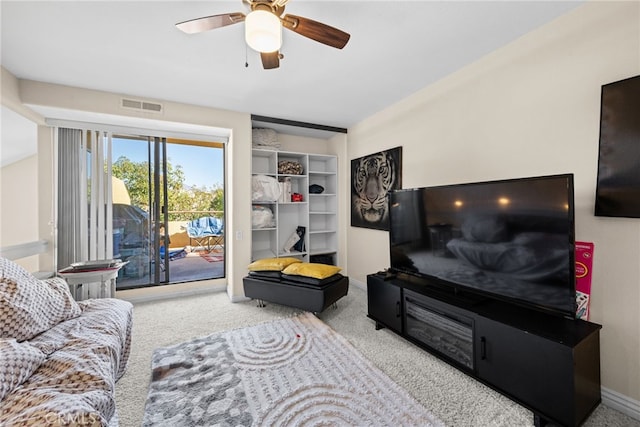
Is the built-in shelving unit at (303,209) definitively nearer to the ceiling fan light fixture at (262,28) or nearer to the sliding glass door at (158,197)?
the sliding glass door at (158,197)

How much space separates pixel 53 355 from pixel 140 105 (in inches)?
105

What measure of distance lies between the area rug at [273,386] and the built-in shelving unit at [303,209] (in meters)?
1.74

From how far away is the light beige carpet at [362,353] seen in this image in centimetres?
151

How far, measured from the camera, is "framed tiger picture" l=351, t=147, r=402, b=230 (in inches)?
126

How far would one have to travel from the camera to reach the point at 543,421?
55.9 inches

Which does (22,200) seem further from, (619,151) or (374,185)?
(619,151)

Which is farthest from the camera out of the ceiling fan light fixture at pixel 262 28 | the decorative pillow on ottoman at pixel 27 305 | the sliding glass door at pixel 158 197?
the sliding glass door at pixel 158 197

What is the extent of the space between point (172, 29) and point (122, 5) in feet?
0.96

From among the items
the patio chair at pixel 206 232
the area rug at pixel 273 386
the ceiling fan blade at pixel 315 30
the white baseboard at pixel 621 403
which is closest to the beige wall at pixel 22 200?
the patio chair at pixel 206 232

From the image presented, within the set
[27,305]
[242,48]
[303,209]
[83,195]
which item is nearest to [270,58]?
[242,48]

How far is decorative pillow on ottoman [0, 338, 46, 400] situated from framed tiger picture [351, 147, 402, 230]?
2937 millimetres

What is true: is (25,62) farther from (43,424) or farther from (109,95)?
(43,424)

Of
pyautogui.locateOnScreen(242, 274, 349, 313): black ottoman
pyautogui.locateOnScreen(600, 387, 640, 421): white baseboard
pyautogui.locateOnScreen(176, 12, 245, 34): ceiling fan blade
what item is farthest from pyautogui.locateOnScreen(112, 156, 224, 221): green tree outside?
pyautogui.locateOnScreen(600, 387, 640, 421): white baseboard

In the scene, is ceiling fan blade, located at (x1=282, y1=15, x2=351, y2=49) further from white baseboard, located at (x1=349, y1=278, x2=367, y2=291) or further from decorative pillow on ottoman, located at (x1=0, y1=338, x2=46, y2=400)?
white baseboard, located at (x1=349, y1=278, x2=367, y2=291)
